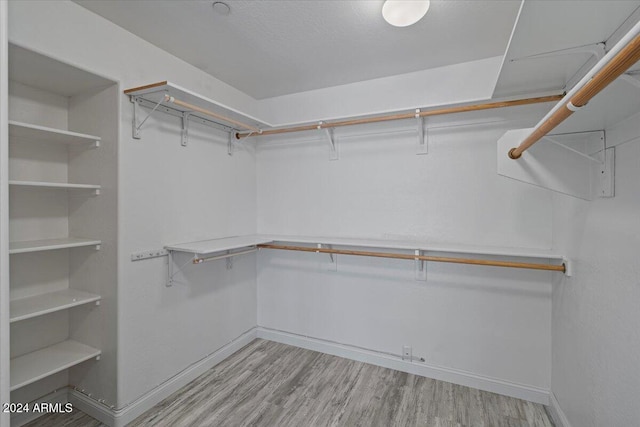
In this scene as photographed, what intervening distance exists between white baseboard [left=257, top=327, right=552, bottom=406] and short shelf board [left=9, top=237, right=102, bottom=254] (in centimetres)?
186

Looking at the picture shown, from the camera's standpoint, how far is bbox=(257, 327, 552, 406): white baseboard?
6.92ft

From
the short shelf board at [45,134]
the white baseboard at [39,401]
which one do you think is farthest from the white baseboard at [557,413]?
the short shelf board at [45,134]

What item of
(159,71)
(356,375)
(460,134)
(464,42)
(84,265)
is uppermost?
(464,42)

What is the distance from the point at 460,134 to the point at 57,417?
3.43 metres

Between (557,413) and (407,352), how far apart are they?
0.99m

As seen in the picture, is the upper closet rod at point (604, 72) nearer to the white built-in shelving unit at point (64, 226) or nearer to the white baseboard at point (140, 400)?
the white built-in shelving unit at point (64, 226)

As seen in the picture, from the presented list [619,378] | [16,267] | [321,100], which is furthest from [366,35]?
[16,267]

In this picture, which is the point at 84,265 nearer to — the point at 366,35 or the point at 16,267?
the point at 16,267

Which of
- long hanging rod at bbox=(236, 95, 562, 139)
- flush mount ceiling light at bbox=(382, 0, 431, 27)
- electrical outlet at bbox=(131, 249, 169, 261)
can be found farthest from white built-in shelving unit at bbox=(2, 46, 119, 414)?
flush mount ceiling light at bbox=(382, 0, 431, 27)

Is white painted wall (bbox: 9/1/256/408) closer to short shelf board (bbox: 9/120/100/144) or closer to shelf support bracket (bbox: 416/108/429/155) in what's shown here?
short shelf board (bbox: 9/120/100/144)

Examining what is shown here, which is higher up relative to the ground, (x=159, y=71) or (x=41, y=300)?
(x=159, y=71)

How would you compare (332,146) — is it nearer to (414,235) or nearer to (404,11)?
(414,235)

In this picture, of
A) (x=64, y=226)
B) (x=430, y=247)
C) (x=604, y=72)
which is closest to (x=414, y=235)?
(x=430, y=247)

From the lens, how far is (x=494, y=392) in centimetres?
218
